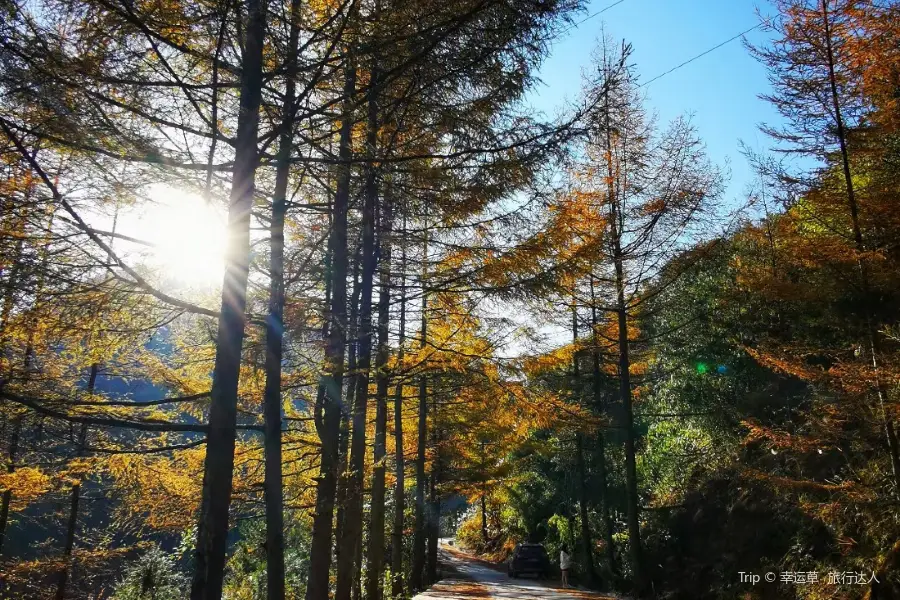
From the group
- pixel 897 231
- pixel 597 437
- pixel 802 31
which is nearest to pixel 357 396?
pixel 897 231

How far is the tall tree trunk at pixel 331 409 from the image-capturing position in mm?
7098

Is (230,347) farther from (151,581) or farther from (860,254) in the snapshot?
(151,581)

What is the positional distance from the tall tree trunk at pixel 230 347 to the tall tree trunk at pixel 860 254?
791 cm

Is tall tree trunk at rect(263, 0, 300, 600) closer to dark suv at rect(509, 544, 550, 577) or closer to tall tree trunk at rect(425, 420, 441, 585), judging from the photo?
tall tree trunk at rect(425, 420, 441, 585)

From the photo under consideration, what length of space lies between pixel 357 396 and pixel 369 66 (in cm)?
502

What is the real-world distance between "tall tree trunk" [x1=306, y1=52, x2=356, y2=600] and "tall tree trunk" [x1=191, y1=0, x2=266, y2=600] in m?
2.02

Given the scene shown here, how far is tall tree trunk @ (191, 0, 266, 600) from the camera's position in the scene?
13.8 feet

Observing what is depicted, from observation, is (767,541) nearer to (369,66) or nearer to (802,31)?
(802,31)

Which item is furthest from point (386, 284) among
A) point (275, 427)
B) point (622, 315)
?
point (622, 315)

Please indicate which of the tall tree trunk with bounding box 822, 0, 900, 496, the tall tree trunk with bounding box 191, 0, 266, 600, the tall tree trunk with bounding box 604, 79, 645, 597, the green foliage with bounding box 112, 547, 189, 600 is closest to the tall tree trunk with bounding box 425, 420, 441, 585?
the green foliage with bounding box 112, 547, 189, 600

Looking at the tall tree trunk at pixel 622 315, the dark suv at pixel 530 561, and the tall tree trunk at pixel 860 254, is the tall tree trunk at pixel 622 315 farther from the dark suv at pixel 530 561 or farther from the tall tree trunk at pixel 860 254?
the dark suv at pixel 530 561

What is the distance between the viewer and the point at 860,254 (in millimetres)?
7926

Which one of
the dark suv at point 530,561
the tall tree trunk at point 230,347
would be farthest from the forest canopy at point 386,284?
the dark suv at point 530,561

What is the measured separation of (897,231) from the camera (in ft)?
27.8
